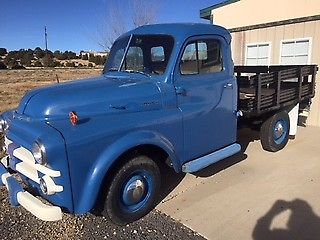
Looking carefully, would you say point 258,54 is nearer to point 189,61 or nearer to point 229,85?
point 229,85

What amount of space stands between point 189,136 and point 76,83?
1618mm

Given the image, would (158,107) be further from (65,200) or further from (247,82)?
(247,82)

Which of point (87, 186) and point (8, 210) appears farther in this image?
point (8, 210)

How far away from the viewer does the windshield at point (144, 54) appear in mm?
4133

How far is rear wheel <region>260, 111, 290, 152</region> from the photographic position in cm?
598

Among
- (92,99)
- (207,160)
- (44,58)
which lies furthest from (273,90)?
(44,58)

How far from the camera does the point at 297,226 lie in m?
3.56

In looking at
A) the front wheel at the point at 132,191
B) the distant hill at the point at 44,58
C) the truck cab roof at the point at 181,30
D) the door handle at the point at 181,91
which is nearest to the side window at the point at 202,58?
the truck cab roof at the point at 181,30

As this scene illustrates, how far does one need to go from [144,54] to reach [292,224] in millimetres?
2818

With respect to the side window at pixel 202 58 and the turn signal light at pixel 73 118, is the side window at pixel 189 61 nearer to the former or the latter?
the side window at pixel 202 58

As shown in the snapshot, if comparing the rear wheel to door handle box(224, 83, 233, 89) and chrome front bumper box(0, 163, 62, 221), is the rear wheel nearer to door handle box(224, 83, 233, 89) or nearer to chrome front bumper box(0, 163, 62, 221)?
door handle box(224, 83, 233, 89)

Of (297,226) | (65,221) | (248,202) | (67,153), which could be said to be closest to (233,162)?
(248,202)

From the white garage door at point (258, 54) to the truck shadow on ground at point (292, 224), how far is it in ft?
19.5

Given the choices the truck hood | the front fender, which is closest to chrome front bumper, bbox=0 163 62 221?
the front fender
